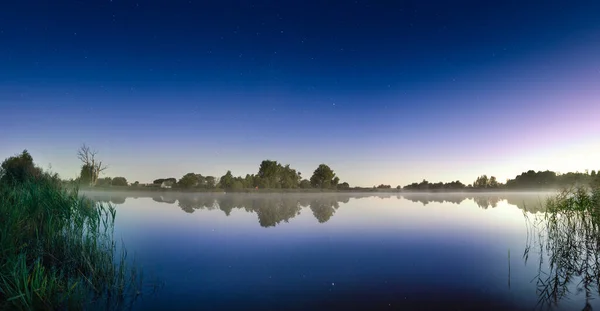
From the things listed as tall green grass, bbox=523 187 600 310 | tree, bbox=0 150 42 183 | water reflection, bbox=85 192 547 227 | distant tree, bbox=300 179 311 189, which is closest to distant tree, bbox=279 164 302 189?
distant tree, bbox=300 179 311 189

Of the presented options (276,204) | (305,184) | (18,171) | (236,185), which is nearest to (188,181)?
(236,185)

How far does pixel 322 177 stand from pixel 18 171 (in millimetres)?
101630

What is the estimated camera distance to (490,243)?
1666cm

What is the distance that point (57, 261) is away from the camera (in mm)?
10219

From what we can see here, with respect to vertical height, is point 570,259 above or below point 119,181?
below

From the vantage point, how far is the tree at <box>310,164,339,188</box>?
118562 mm

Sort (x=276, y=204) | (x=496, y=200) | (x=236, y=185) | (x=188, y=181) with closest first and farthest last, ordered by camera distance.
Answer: (x=276, y=204) < (x=496, y=200) < (x=236, y=185) < (x=188, y=181)

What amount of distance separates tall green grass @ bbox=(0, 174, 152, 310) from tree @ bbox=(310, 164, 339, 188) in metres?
107

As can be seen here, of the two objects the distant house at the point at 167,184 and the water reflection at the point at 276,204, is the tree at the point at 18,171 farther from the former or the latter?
the distant house at the point at 167,184

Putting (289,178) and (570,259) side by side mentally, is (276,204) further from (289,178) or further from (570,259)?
(289,178)

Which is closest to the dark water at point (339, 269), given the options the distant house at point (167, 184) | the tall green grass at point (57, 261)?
the tall green grass at point (57, 261)

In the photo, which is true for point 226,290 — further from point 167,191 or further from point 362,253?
point 167,191

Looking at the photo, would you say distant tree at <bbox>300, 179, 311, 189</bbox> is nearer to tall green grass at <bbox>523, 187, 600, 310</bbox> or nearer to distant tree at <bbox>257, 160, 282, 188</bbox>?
distant tree at <bbox>257, 160, 282, 188</bbox>

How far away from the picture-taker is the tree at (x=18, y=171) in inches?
719
